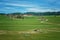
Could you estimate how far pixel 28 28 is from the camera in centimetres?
231

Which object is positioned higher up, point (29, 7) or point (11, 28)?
point (29, 7)

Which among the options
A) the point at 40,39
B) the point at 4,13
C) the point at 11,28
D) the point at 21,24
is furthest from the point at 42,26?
the point at 4,13

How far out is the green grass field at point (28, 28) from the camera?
2.27 metres

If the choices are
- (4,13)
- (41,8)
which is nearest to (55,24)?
(41,8)

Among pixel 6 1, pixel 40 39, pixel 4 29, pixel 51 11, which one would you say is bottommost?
pixel 40 39

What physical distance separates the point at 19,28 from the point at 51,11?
67cm

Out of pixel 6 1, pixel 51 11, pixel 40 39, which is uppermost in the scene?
pixel 6 1

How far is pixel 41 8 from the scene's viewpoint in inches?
93.7

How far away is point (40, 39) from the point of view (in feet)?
7.41

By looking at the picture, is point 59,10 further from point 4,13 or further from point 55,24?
point 4,13

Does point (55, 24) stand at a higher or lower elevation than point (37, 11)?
lower

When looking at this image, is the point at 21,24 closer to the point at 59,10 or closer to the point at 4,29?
the point at 4,29

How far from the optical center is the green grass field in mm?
2271

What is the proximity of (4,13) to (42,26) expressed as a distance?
73 cm
